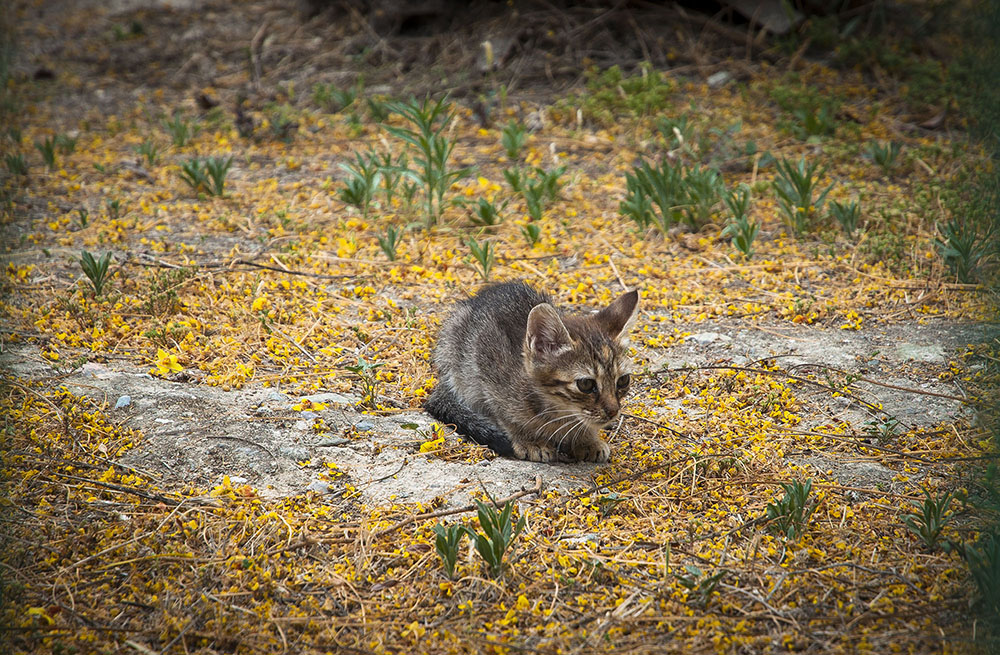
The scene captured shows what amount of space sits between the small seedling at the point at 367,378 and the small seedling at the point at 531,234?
1.96 m

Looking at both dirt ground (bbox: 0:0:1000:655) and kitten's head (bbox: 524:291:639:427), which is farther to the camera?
kitten's head (bbox: 524:291:639:427)

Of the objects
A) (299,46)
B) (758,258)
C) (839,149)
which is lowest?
(758,258)

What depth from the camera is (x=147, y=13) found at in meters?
11.6

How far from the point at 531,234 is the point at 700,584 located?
143 inches

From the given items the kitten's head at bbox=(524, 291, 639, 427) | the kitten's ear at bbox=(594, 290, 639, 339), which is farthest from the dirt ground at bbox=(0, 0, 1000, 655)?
the kitten's ear at bbox=(594, 290, 639, 339)

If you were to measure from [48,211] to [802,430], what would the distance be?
6.08 metres

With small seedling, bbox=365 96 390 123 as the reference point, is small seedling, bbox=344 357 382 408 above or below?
below

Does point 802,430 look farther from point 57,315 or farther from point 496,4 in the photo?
point 496,4

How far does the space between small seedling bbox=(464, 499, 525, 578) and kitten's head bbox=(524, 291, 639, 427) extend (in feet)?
2.93

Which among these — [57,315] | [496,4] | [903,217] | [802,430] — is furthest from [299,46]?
[802,430]

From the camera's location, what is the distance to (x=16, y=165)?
7.41 metres

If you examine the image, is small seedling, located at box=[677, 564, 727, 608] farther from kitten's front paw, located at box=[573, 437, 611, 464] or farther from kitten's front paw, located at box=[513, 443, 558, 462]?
kitten's front paw, located at box=[513, 443, 558, 462]

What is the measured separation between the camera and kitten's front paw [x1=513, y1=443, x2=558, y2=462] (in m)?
4.29

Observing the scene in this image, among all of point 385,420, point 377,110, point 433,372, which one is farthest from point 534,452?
point 377,110
